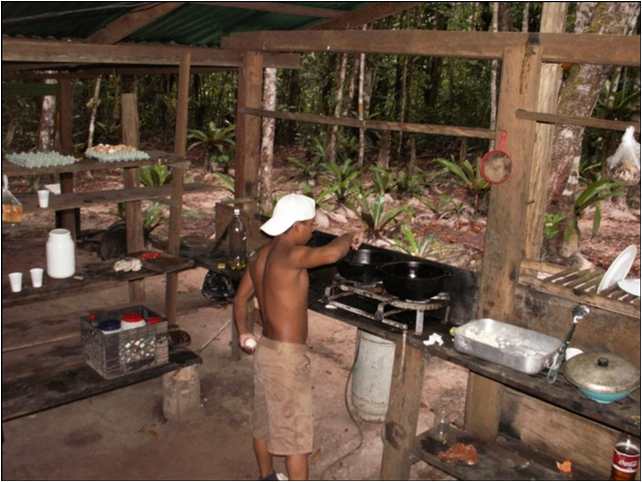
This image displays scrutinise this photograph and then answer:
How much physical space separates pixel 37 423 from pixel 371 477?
2901 millimetres

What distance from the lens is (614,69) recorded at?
14.7m

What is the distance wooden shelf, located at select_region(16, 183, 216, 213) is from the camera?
5172 mm

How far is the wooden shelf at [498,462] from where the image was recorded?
412cm

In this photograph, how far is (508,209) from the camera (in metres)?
4.27

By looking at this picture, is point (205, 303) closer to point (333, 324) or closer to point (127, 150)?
point (333, 324)

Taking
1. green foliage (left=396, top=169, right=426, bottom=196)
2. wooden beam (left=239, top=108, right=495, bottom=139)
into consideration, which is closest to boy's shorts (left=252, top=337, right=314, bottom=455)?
wooden beam (left=239, top=108, right=495, bottom=139)

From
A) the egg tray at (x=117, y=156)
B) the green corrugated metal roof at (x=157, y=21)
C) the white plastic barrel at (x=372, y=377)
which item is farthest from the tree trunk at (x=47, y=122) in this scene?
the white plastic barrel at (x=372, y=377)

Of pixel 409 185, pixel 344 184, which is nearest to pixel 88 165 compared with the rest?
pixel 344 184

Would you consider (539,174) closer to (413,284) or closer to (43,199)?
(413,284)

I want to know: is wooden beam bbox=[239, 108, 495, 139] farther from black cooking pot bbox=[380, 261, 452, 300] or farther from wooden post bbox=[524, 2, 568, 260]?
black cooking pot bbox=[380, 261, 452, 300]

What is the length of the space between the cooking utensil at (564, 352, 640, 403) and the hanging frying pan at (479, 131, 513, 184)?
50.7 inches

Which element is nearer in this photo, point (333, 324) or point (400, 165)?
point (333, 324)

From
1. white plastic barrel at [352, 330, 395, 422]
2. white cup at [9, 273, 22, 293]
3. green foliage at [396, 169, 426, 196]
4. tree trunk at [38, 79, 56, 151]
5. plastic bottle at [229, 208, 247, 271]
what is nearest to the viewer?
white cup at [9, 273, 22, 293]

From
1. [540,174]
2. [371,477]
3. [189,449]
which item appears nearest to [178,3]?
[540,174]
